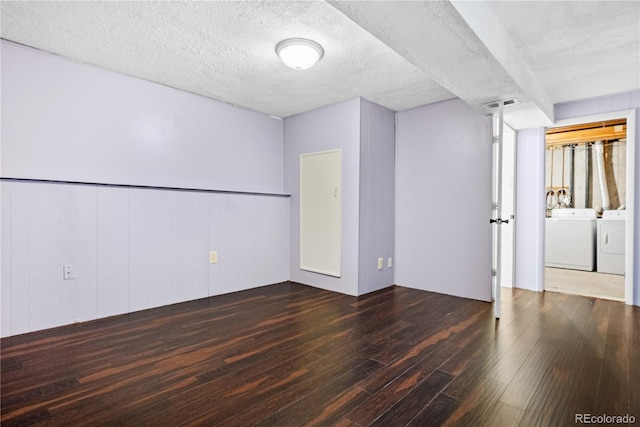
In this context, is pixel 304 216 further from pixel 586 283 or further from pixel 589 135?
pixel 589 135

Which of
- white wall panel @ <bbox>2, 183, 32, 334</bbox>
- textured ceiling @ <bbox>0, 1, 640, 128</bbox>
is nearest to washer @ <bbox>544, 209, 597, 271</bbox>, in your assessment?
textured ceiling @ <bbox>0, 1, 640, 128</bbox>

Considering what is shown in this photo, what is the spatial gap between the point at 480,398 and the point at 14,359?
2752 millimetres

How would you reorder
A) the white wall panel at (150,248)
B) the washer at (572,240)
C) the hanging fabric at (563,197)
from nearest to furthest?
the white wall panel at (150,248)
the washer at (572,240)
the hanging fabric at (563,197)

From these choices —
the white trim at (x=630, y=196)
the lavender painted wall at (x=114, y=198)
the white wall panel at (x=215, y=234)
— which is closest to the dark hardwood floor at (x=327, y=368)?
the lavender painted wall at (x=114, y=198)

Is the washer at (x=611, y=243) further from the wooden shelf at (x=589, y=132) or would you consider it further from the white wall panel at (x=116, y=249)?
the white wall panel at (x=116, y=249)

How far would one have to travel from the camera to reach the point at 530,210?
3.92m

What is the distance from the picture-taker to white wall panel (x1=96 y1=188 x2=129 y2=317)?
110 inches

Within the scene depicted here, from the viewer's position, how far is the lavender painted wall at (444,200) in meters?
3.43

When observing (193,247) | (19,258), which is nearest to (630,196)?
(193,247)

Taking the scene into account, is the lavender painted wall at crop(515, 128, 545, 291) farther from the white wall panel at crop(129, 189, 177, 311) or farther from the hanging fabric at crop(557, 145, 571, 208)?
the white wall panel at crop(129, 189, 177, 311)

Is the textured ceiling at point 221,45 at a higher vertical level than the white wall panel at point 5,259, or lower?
higher

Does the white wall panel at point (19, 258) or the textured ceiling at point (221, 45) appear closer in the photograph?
the textured ceiling at point (221, 45)

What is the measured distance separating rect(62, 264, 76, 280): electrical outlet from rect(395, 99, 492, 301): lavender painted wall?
3324 mm

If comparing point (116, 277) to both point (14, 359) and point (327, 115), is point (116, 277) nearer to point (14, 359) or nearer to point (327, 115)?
point (14, 359)
